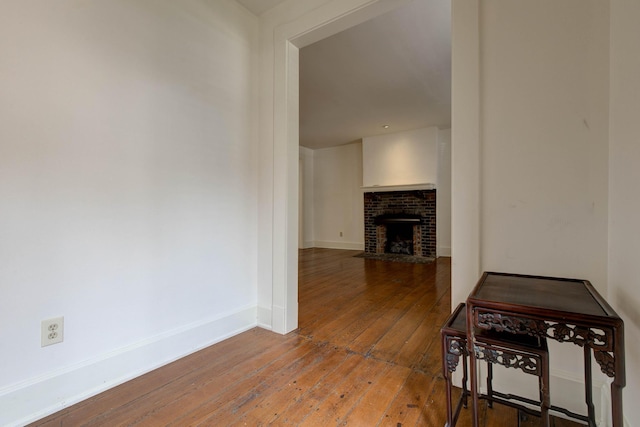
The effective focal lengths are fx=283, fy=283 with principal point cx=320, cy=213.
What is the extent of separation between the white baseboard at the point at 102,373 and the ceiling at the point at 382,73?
2.45 metres

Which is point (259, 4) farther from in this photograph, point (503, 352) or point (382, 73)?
point (503, 352)

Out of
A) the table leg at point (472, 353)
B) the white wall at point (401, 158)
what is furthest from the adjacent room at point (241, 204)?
the white wall at point (401, 158)

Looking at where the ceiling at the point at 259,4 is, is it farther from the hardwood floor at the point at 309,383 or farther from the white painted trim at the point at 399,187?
the white painted trim at the point at 399,187

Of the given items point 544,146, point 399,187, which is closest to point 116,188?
point 544,146

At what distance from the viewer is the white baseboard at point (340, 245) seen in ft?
22.4

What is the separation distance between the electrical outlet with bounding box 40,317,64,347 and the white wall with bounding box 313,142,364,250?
5705mm

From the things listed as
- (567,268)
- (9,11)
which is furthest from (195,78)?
(567,268)

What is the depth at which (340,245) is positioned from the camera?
7062mm

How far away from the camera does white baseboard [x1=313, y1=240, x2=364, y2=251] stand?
22.4 feet

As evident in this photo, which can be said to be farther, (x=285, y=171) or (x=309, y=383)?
(x=285, y=171)

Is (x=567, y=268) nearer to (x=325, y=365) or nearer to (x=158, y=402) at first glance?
(x=325, y=365)

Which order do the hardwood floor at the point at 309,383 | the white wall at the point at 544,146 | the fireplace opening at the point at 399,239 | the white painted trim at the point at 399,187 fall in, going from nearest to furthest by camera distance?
the white wall at the point at 544,146 → the hardwood floor at the point at 309,383 → the white painted trim at the point at 399,187 → the fireplace opening at the point at 399,239

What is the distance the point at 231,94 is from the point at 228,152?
0.44m

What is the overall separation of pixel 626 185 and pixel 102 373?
246 cm
